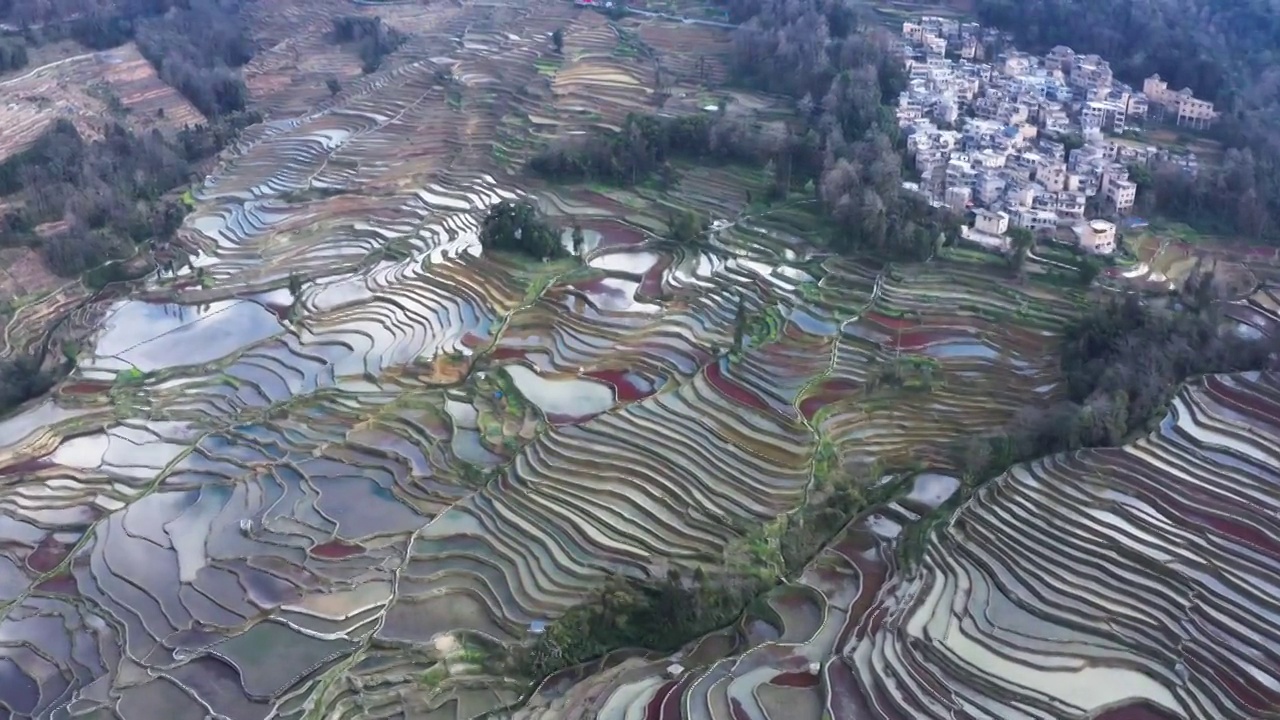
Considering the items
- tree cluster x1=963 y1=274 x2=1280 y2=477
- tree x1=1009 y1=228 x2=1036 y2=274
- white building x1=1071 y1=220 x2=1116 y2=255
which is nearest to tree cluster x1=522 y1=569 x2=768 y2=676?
tree cluster x1=963 y1=274 x2=1280 y2=477

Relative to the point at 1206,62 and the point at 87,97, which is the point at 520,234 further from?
the point at 1206,62

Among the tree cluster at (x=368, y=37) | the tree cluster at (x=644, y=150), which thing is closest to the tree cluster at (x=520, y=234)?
the tree cluster at (x=644, y=150)

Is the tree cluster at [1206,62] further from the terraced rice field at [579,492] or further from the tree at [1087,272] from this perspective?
the terraced rice field at [579,492]

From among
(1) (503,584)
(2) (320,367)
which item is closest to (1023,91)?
(2) (320,367)

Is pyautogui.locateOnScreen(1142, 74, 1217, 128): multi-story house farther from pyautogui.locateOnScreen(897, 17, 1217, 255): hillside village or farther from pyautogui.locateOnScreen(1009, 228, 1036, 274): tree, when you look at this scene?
pyautogui.locateOnScreen(1009, 228, 1036, 274): tree

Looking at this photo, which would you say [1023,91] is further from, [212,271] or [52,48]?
[52,48]

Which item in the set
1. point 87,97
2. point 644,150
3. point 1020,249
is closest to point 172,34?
point 87,97
